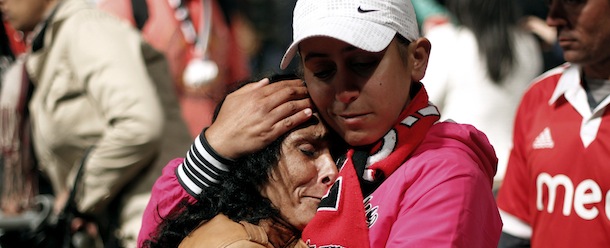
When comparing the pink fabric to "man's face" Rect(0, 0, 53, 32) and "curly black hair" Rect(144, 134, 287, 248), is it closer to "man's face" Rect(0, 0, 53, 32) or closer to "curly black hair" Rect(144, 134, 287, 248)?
"curly black hair" Rect(144, 134, 287, 248)

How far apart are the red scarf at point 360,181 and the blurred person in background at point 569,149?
85cm

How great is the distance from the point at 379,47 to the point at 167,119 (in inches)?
86.8

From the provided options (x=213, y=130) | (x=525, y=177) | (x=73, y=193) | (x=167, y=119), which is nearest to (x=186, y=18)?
(x=167, y=119)

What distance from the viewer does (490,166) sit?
233 cm

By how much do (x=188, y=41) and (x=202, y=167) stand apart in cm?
317

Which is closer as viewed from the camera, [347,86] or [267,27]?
[347,86]

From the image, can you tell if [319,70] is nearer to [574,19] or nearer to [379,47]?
[379,47]

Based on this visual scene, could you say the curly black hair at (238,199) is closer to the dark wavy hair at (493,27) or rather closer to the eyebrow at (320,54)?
the eyebrow at (320,54)

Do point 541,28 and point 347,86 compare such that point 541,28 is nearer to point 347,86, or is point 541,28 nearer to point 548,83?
point 548,83

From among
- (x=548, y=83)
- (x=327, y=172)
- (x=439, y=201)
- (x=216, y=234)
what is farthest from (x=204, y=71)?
(x=439, y=201)

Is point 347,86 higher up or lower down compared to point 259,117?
higher up

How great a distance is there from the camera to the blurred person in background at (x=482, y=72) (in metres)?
4.61

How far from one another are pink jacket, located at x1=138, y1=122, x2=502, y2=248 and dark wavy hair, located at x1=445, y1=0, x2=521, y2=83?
2328mm

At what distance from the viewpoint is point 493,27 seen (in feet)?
15.3
